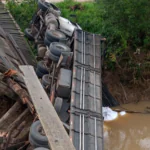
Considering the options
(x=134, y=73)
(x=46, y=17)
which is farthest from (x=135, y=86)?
(x=46, y=17)

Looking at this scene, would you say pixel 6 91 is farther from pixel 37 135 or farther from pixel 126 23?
pixel 126 23

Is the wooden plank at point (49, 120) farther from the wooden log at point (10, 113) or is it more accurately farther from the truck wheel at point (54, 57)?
the truck wheel at point (54, 57)

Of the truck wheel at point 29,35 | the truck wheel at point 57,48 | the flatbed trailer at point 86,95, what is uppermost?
the truck wheel at point 57,48

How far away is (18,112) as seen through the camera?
556 centimetres

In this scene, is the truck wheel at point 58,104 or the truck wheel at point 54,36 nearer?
the truck wheel at point 58,104

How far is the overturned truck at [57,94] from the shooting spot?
319 centimetres

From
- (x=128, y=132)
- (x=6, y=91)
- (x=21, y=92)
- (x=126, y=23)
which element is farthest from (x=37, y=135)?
(x=126, y=23)

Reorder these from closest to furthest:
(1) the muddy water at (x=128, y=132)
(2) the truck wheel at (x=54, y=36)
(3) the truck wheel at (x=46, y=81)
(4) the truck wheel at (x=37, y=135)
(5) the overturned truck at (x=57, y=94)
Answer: (5) the overturned truck at (x=57, y=94) < (4) the truck wheel at (x=37, y=135) < (3) the truck wheel at (x=46, y=81) < (1) the muddy water at (x=128, y=132) < (2) the truck wheel at (x=54, y=36)

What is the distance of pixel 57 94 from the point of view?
21.0ft

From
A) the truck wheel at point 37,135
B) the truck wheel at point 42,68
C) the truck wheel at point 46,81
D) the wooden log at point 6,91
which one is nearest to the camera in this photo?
the truck wheel at point 37,135

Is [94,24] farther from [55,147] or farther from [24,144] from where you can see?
[55,147]

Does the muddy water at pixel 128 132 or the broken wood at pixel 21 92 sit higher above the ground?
the broken wood at pixel 21 92

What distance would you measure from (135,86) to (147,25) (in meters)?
1.80

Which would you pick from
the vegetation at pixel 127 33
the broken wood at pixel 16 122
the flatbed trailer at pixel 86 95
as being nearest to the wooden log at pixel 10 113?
the broken wood at pixel 16 122
